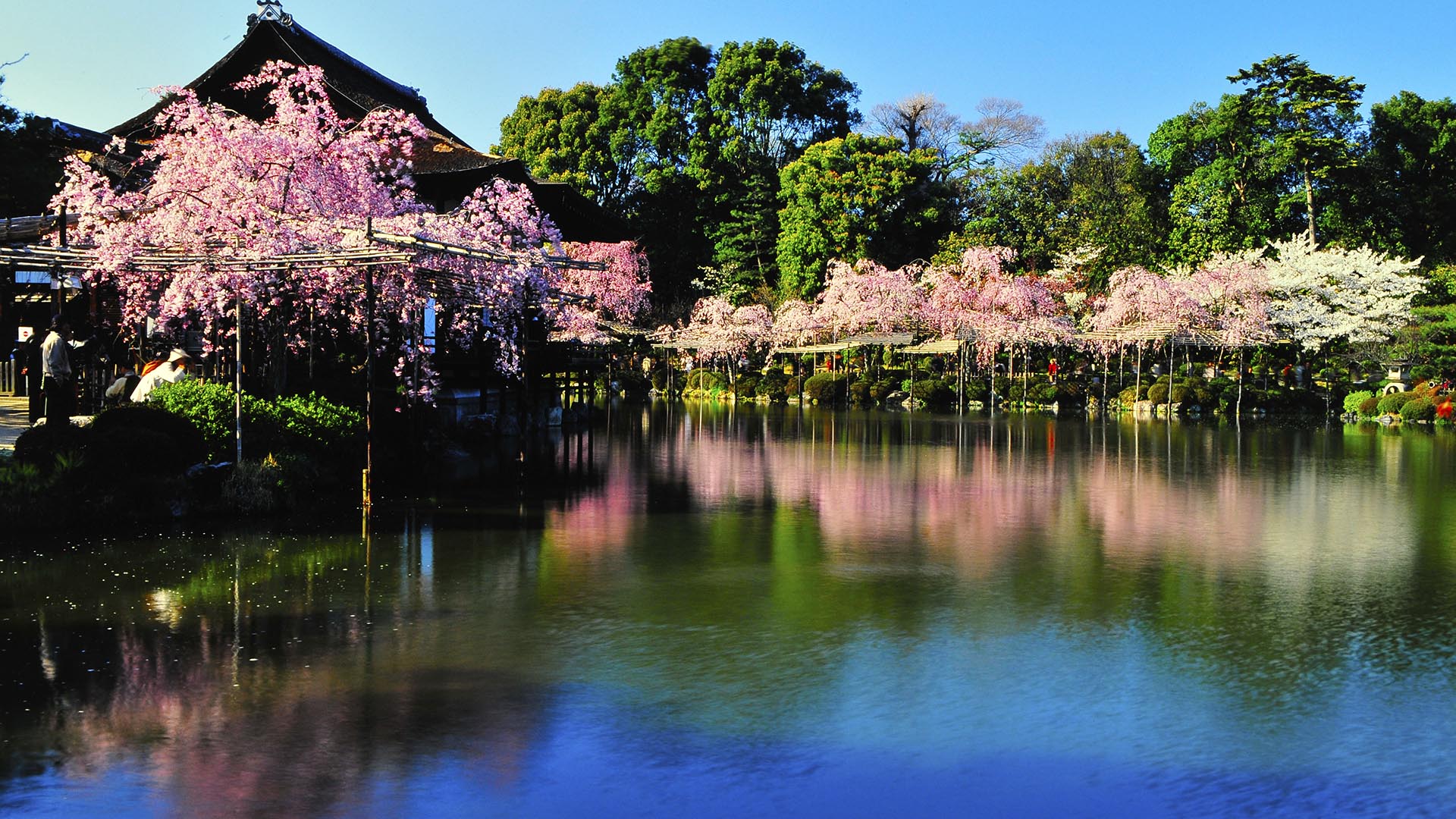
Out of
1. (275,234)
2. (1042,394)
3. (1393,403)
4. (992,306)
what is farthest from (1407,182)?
(275,234)

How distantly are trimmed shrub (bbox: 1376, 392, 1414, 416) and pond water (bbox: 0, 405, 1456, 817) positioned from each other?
2783cm

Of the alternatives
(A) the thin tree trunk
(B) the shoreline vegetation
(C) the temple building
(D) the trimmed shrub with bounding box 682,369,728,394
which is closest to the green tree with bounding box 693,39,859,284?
(D) the trimmed shrub with bounding box 682,369,728,394

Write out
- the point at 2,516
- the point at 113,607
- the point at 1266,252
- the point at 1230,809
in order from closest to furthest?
1. the point at 1230,809
2. the point at 113,607
3. the point at 2,516
4. the point at 1266,252

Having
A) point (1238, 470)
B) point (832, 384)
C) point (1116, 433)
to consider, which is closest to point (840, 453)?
point (1238, 470)

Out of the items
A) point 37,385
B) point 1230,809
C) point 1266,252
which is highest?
point 1266,252

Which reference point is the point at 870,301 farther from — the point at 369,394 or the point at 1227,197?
the point at 369,394

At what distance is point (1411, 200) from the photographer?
5638 cm

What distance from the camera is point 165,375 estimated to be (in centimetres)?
1709

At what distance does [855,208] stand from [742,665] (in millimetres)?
53024

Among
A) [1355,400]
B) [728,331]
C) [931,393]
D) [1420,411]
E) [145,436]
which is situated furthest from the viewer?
[728,331]

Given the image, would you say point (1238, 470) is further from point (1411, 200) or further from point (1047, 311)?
point (1411, 200)

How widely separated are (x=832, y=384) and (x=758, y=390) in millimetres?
5198

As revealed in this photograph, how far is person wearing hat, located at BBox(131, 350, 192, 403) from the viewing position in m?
16.9

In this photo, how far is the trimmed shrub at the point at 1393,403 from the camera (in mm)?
41625
